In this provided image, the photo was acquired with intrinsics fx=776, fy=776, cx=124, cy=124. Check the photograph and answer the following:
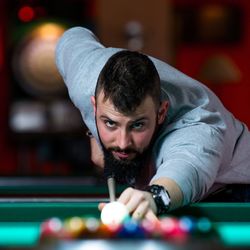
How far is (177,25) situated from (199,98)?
705 centimetres

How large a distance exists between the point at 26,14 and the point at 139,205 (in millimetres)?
6703

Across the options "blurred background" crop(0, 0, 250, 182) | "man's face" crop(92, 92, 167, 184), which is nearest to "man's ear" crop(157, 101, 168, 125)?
"man's face" crop(92, 92, 167, 184)

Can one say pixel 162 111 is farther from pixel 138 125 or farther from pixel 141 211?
pixel 141 211

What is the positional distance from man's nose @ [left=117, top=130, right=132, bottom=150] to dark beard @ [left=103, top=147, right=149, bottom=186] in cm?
8

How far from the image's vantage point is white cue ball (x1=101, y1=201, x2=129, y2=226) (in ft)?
6.50

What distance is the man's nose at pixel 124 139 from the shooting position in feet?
8.25

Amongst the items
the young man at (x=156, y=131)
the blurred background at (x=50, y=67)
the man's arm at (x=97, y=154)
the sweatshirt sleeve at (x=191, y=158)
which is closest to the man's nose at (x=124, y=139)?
the young man at (x=156, y=131)

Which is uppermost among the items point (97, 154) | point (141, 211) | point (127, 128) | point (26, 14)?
point (26, 14)

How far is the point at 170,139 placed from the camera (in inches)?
104

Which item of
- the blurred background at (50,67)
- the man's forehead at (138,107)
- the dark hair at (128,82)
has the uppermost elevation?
the dark hair at (128,82)

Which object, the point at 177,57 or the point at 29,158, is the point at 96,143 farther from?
the point at 177,57

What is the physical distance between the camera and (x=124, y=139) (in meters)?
2.52

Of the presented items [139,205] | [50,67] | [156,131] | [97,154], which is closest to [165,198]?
[139,205]

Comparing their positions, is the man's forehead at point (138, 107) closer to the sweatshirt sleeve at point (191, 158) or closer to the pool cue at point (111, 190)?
the sweatshirt sleeve at point (191, 158)
